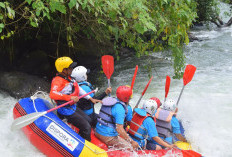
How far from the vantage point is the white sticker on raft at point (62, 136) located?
9.49 ft

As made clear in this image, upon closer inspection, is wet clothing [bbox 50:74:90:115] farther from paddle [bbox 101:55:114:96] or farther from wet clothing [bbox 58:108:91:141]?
paddle [bbox 101:55:114:96]

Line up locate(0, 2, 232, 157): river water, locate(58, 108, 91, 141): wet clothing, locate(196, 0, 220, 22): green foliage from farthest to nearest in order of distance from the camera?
locate(196, 0, 220, 22): green foliage < locate(0, 2, 232, 157): river water < locate(58, 108, 91, 141): wet clothing

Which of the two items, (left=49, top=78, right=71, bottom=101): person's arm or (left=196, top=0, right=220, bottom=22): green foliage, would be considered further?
(left=196, top=0, right=220, bottom=22): green foliage

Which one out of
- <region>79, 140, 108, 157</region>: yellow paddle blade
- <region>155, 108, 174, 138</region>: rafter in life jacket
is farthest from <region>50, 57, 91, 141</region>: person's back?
<region>155, 108, 174, 138</region>: rafter in life jacket

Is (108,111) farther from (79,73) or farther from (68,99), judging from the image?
(79,73)

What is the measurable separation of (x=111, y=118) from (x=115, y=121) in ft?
0.19

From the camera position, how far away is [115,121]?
3002 millimetres

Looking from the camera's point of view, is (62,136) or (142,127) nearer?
(62,136)

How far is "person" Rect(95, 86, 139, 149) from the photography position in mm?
2945

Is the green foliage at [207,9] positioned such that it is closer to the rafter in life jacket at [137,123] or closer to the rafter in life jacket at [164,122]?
the rafter in life jacket at [164,122]

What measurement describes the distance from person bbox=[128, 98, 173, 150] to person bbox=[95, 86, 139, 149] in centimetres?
12

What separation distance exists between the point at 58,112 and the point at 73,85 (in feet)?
1.31

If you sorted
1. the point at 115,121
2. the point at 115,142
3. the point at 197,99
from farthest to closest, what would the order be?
the point at 197,99, the point at 115,142, the point at 115,121

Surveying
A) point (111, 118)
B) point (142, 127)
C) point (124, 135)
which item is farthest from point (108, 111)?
point (142, 127)
